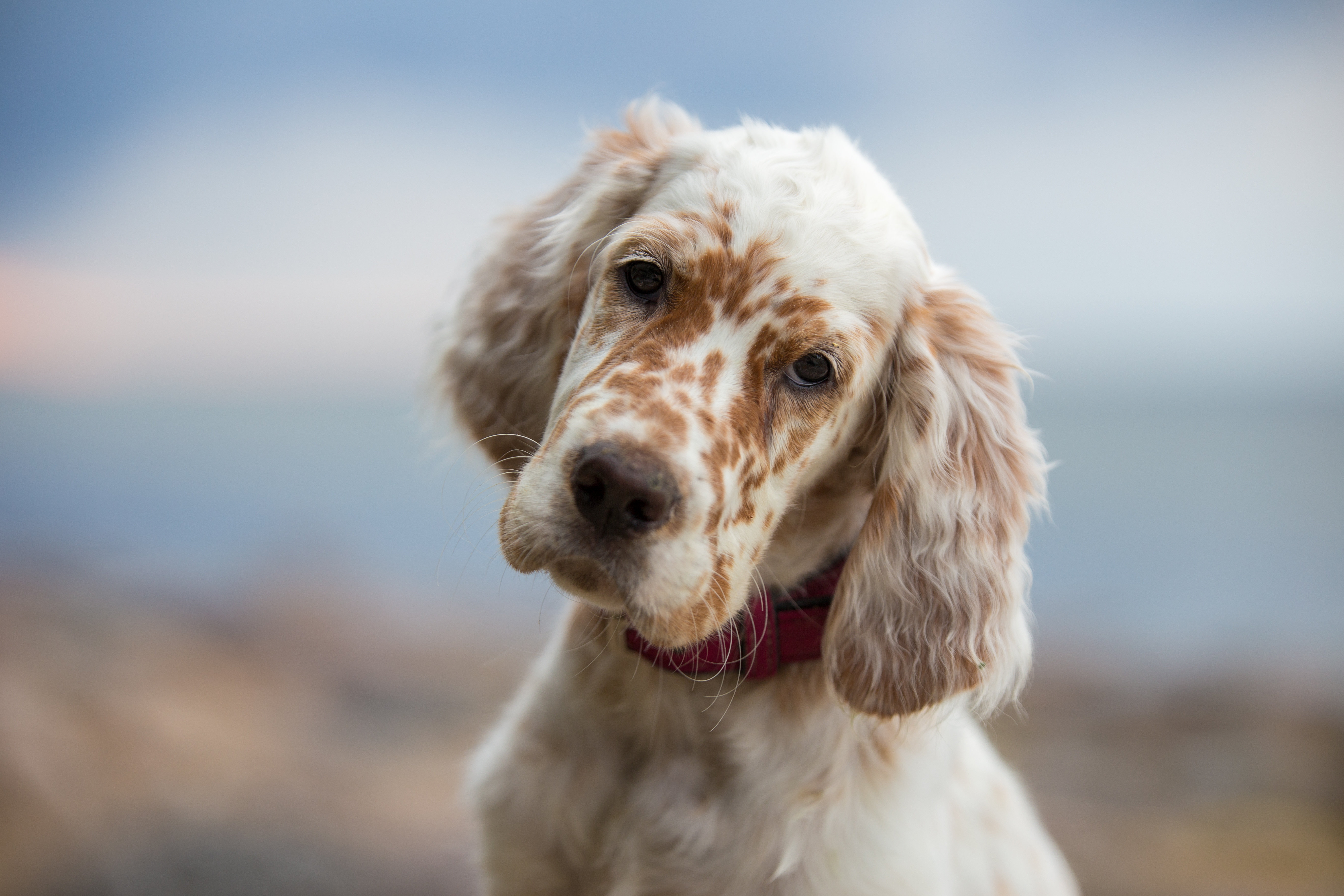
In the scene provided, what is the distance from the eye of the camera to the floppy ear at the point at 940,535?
64.1 inches

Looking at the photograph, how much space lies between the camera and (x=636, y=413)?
53.4 inches

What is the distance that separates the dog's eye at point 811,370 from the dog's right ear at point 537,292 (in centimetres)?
52

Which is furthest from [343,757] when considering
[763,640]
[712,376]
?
[712,376]

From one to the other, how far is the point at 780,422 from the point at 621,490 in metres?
0.39

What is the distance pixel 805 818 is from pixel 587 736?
1.47 ft

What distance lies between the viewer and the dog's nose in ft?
4.20

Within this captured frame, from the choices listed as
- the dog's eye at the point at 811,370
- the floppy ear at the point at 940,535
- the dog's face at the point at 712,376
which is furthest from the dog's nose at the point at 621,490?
the floppy ear at the point at 940,535

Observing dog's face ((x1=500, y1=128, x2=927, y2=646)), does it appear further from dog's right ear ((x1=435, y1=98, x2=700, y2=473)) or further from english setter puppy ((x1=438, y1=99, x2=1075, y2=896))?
dog's right ear ((x1=435, y1=98, x2=700, y2=473))

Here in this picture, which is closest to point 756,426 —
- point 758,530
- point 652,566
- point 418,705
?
point 758,530

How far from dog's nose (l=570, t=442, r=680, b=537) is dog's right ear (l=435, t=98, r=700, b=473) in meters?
0.53

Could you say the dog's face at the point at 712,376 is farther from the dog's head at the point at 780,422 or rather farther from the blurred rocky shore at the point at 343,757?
the blurred rocky shore at the point at 343,757

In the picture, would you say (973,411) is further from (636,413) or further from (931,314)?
(636,413)

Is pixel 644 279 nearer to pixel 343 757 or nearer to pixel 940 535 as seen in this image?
pixel 940 535

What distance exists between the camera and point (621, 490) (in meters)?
1.29
